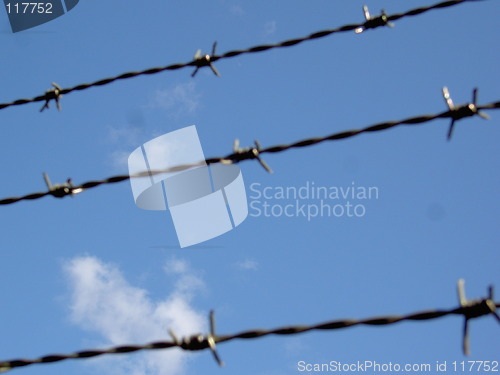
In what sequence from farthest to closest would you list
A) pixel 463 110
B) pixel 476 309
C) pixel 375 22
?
pixel 375 22 < pixel 463 110 < pixel 476 309

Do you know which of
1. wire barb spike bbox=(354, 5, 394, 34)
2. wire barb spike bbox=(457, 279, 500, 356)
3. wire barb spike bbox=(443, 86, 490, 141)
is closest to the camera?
wire barb spike bbox=(457, 279, 500, 356)

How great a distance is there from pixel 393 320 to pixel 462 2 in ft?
7.18

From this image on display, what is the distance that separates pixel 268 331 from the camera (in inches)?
96.7

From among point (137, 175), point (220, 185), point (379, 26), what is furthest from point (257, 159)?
point (220, 185)

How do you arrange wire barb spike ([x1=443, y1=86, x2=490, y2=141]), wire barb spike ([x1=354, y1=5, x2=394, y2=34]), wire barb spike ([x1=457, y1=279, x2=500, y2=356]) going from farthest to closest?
wire barb spike ([x1=354, y1=5, x2=394, y2=34])
wire barb spike ([x1=443, y1=86, x2=490, y2=141])
wire barb spike ([x1=457, y1=279, x2=500, y2=356])

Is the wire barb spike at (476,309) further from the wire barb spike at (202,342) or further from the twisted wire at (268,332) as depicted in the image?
the wire barb spike at (202,342)

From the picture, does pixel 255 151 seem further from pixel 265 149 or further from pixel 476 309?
pixel 476 309

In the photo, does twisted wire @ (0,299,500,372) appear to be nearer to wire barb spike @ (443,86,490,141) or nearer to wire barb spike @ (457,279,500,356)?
wire barb spike @ (457,279,500,356)

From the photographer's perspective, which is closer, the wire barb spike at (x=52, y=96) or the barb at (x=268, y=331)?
the barb at (x=268, y=331)

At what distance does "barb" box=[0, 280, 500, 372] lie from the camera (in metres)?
2.30

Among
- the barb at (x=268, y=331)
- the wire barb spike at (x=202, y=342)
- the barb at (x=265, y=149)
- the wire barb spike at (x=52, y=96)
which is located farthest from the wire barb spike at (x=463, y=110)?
the wire barb spike at (x=52, y=96)

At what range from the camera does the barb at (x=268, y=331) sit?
7.55 ft

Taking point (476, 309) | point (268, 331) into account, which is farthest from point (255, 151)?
point (476, 309)

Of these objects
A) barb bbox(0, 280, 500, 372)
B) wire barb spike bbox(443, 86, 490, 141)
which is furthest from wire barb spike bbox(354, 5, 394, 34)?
barb bbox(0, 280, 500, 372)
